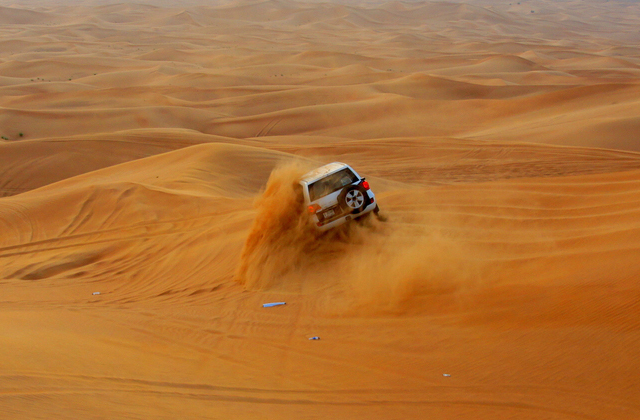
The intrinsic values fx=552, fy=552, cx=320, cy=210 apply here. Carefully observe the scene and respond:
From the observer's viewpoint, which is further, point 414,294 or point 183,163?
point 183,163

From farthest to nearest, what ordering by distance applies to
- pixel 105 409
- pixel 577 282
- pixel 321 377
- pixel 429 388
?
pixel 577 282, pixel 321 377, pixel 429 388, pixel 105 409

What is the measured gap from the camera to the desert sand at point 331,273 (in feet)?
17.4

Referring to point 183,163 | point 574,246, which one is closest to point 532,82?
point 183,163

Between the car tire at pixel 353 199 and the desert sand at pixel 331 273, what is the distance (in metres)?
0.35

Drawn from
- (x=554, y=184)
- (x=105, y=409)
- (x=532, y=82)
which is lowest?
(x=532, y=82)

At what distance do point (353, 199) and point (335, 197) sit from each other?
33cm

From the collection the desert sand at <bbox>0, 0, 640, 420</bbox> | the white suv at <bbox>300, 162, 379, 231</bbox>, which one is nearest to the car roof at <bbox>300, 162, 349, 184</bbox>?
the white suv at <bbox>300, 162, 379, 231</bbox>

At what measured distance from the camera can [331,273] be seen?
824 cm

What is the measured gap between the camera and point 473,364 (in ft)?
18.6

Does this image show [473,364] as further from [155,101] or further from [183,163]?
[155,101]

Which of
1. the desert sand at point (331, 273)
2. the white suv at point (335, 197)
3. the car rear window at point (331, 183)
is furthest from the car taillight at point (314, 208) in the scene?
the desert sand at point (331, 273)

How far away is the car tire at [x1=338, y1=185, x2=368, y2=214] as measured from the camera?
29.1ft

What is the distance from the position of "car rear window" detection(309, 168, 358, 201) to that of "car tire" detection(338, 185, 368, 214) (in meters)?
0.17

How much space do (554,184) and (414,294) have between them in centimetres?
591
